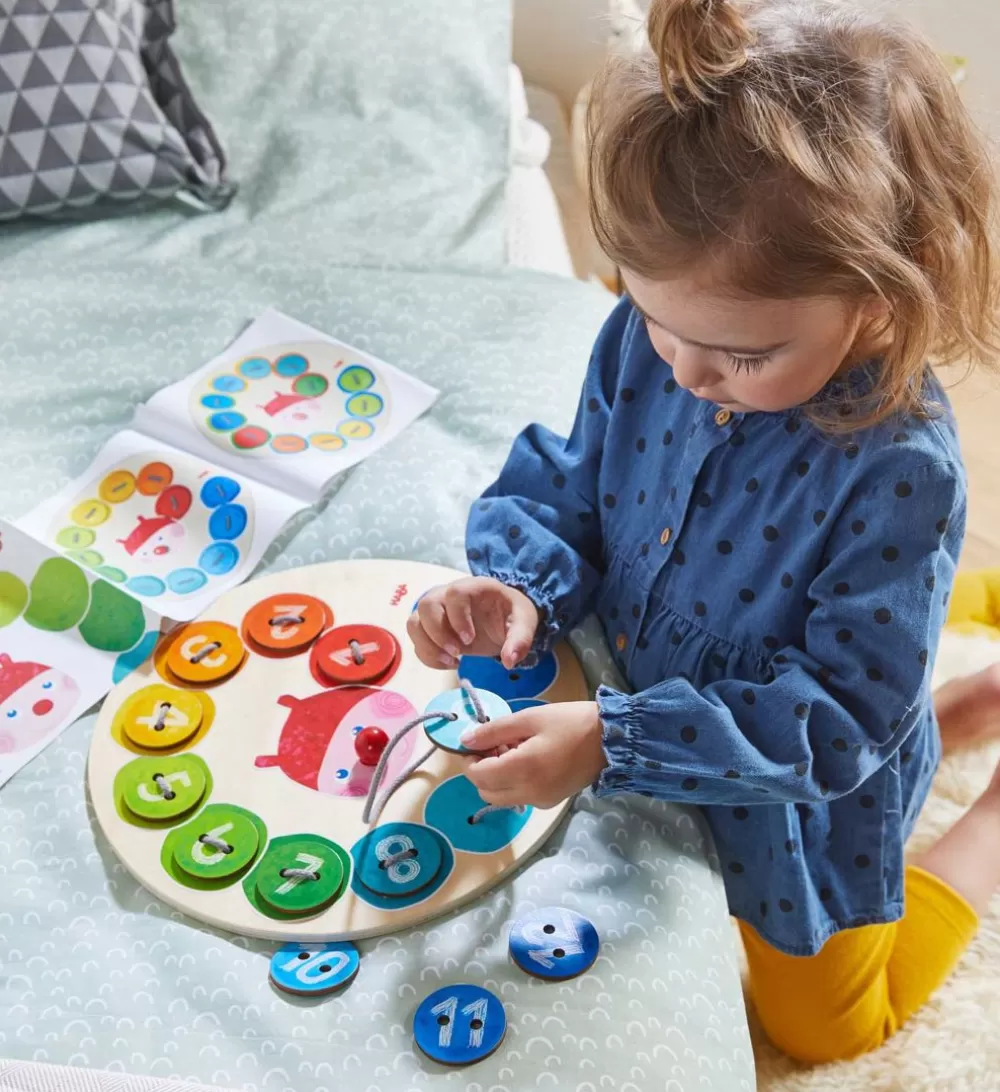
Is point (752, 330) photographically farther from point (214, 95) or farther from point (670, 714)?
point (214, 95)

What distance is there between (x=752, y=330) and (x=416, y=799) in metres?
0.37

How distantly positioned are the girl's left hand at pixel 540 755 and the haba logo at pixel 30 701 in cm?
32

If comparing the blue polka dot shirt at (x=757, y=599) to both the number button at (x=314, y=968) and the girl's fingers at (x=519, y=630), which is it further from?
the number button at (x=314, y=968)

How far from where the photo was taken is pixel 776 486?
0.75 m

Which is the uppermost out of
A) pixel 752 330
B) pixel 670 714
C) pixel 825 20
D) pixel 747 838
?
pixel 825 20

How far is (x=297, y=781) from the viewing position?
2.58 feet

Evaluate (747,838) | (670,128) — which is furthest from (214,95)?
(747,838)

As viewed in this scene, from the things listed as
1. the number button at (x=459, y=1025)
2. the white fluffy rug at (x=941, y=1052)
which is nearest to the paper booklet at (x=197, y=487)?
the number button at (x=459, y=1025)

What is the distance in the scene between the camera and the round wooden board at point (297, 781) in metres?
0.72

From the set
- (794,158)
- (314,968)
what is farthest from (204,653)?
(794,158)

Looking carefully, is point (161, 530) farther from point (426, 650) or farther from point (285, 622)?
point (426, 650)

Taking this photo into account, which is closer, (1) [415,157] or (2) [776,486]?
(2) [776,486]

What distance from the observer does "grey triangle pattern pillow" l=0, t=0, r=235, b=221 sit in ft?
4.14

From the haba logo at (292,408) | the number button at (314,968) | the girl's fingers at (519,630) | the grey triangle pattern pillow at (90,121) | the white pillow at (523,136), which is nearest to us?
the number button at (314,968)
